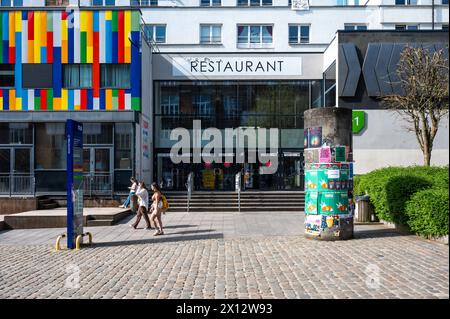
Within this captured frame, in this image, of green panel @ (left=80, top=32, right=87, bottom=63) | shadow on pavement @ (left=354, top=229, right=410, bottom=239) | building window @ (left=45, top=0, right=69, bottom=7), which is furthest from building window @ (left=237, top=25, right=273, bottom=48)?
shadow on pavement @ (left=354, top=229, right=410, bottom=239)

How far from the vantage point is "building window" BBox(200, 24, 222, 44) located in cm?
3475

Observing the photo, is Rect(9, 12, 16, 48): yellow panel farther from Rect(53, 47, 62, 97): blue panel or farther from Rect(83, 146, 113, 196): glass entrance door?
Rect(83, 146, 113, 196): glass entrance door

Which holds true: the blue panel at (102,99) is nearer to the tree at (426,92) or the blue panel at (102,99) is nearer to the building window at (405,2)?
the tree at (426,92)

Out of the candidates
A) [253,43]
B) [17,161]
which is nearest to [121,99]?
[17,161]

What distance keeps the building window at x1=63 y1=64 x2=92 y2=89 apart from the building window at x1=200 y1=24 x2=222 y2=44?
1340 cm

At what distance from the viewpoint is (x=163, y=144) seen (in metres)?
27.1

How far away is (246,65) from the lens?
26.5 meters

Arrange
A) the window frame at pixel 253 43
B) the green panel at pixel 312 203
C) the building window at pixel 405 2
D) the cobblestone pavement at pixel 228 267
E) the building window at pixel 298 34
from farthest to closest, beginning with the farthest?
the building window at pixel 405 2
the building window at pixel 298 34
the window frame at pixel 253 43
the green panel at pixel 312 203
the cobblestone pavement at pixel 228 267

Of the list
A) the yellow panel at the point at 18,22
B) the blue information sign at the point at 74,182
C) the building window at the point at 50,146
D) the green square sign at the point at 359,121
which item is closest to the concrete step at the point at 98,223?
the blue information sign at the point at 74,182

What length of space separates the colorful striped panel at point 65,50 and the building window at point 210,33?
40.3 ft

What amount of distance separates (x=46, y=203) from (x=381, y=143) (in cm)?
1563

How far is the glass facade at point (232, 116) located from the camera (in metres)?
26.8

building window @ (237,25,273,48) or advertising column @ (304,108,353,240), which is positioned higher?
building window @ (237,25,273,48)
